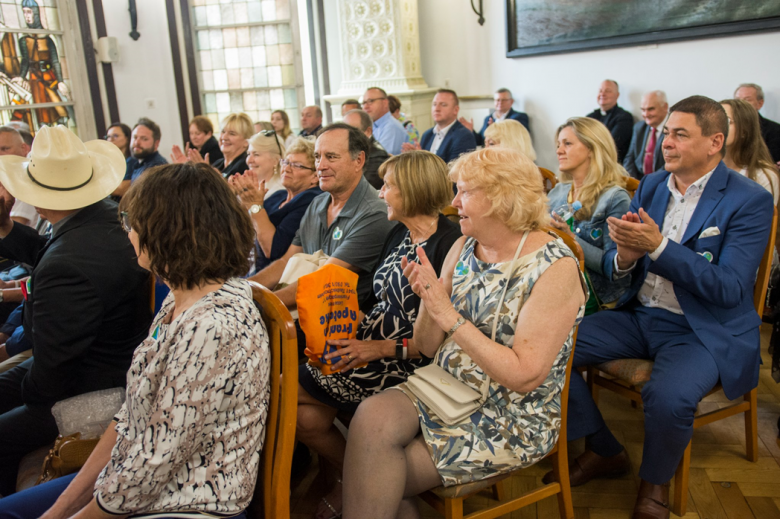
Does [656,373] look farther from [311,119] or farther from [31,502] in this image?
[311,119]

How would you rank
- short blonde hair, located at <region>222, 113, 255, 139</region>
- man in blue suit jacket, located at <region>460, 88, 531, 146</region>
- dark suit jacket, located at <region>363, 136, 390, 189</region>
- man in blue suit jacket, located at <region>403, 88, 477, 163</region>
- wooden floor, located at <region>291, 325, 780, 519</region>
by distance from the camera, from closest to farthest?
wooden floor, located at <region>291, 325, 780, 519</region> → dark suit jacket, located at <region>363, 136, 390, 189</region> → short blonde hair, located at <region>222, 113, 255, 139</region> → man in blue suit jacket, located at <region>403, 88, 477, 163</region> → man in blue suit jacket, located at <region>460, 88, 531, 146</region>

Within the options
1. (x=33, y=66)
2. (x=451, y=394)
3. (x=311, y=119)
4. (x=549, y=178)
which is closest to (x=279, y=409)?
(x=451, y=394)

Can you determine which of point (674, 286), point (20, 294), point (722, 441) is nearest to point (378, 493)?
point (674, 286)

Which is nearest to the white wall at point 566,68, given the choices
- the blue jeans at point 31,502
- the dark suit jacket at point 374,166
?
the dark suit jacket at point 374,166

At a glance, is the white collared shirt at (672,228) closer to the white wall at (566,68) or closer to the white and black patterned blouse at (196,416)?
the white and black patterned blouse at (196,416)

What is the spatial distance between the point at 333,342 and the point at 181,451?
2.42 feet

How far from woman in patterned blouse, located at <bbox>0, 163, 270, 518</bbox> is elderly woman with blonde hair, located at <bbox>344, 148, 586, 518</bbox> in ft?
1.04

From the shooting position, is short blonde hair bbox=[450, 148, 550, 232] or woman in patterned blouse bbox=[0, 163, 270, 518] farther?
short blonde hair bbox=[450, 148, 550, 232]

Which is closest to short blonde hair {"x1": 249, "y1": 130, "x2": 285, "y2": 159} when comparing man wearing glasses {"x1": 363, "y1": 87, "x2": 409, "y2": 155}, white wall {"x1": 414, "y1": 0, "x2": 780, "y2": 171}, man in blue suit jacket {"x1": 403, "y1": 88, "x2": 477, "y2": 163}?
man wearing glasses {"x1": 363, "y1": 87, "x2": 409, "y2": 155}

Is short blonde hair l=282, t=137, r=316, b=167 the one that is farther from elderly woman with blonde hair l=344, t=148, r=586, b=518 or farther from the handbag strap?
the handbag strap

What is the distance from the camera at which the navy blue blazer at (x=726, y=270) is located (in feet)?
6.08

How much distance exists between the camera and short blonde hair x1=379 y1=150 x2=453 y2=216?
6.30ft

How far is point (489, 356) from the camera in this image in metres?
1.39

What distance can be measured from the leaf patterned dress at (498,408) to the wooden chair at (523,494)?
0.03m
